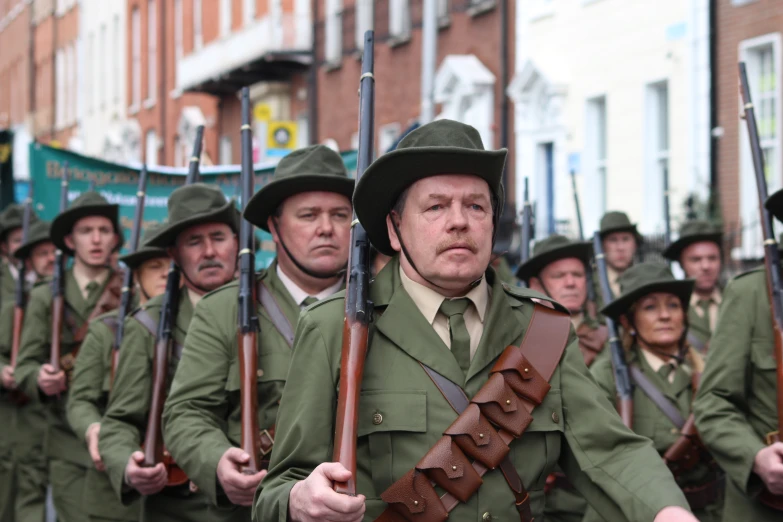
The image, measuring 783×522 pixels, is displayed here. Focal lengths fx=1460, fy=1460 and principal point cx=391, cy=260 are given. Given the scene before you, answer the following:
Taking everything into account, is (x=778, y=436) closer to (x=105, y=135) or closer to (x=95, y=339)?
(x=95, y=339)

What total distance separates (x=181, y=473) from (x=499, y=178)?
2893 mm

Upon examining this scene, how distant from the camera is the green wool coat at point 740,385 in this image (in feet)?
19.7

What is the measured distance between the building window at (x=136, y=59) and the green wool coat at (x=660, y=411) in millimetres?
42214

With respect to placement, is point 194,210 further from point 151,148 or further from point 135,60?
point 135,60

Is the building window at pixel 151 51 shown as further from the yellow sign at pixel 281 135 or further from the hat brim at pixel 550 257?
the hat brim at pixel 550 257

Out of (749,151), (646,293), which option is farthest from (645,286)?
(749,151)

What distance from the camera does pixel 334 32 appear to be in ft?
106

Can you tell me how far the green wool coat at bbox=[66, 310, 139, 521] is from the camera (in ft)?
26.0

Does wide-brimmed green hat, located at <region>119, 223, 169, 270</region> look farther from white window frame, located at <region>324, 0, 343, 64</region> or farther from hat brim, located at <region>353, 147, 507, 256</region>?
white window frame, located at <region>324, 0, 343, 64</region>

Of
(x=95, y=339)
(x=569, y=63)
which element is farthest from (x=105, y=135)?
(x=95, y=339)

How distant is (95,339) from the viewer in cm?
814

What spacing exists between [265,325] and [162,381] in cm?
93

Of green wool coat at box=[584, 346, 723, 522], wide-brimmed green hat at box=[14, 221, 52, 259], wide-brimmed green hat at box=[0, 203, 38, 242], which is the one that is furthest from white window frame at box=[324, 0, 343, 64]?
green wool coat at box=[584, 346, 723, 522]

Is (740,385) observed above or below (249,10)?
below
